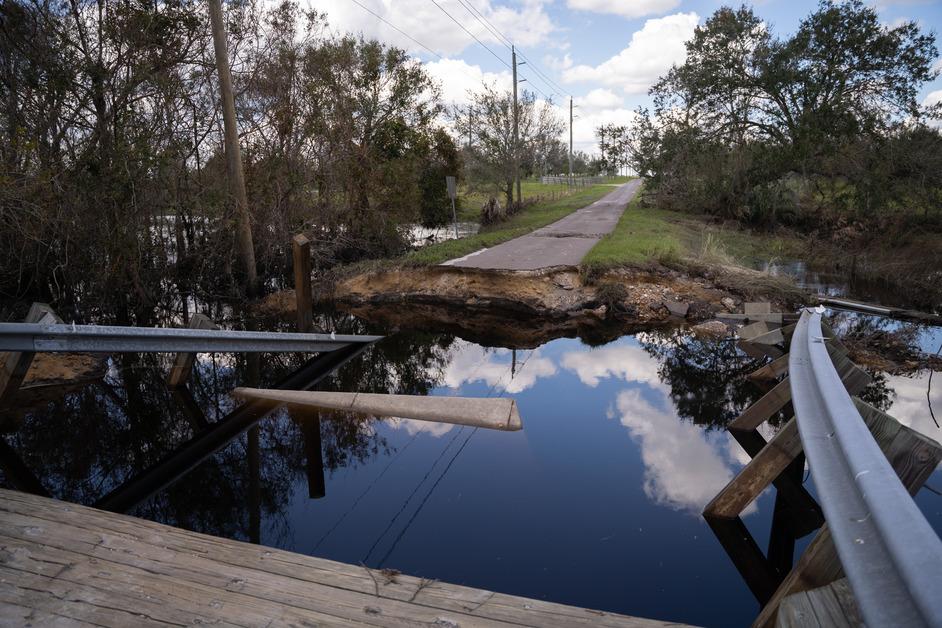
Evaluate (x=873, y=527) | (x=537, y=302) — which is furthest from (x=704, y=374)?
(x=873, y=527)

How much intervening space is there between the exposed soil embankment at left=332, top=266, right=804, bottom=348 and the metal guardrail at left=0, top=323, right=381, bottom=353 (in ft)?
18.7

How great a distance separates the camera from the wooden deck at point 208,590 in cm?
249

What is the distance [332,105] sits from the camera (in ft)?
63.5

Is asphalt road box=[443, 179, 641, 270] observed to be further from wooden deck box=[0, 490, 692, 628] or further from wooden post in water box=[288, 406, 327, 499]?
wooden deck box=[0, 490, 692, 628]

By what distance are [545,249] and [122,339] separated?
45.3ft

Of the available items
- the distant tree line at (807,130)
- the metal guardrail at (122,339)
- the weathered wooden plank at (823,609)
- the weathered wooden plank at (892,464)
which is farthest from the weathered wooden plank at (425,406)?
the distant tree line at (807,130)

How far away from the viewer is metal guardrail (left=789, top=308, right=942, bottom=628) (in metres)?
1.11

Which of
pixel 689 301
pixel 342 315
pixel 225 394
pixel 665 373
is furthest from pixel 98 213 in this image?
pixel 689 301

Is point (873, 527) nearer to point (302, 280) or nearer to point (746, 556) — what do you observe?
point (746, 556)

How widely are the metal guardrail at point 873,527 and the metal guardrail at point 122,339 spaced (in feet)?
15.0

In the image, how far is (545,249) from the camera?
17.5m

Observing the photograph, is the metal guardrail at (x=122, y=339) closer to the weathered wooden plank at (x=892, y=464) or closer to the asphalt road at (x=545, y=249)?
the weathered wooden plank at (x=892, y=464)

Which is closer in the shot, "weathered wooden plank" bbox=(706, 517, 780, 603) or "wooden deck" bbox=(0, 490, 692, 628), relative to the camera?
"wooden deck" bbox=(0, 490, 692, 628)

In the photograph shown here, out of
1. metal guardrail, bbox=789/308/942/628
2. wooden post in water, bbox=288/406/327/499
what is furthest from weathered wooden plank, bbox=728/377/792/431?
wooden post in water, bbox=288/406/327/499
